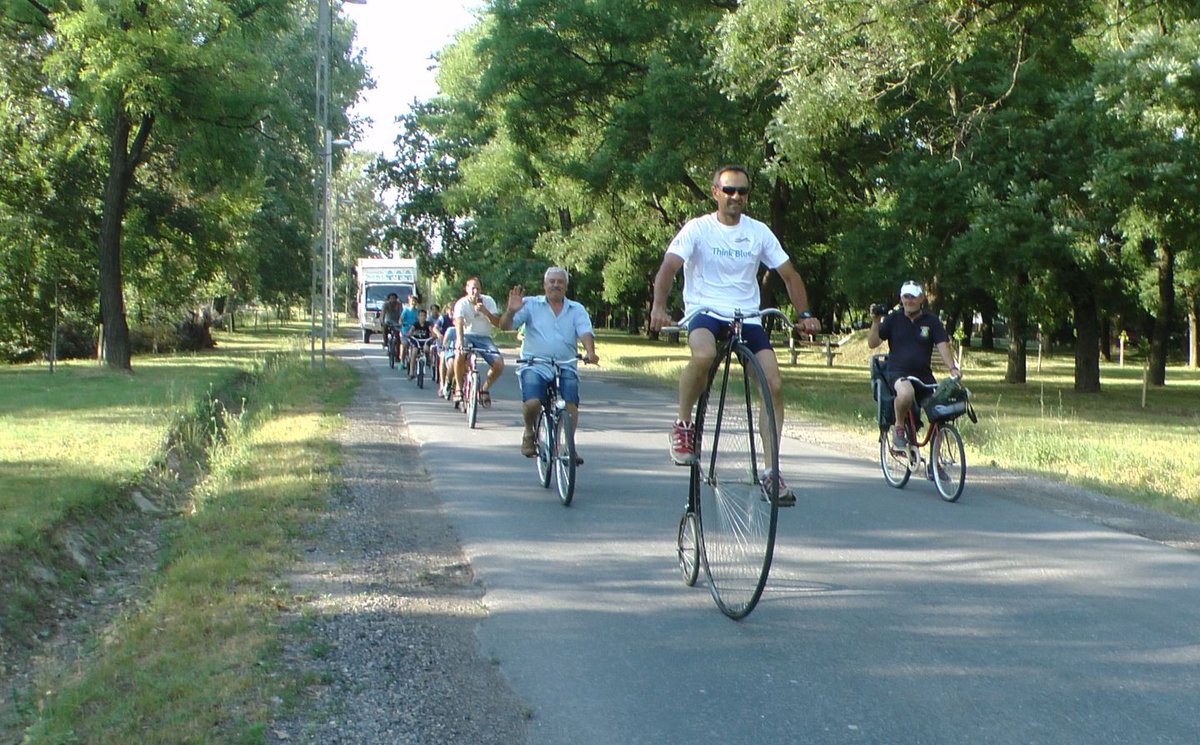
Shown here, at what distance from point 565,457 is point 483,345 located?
7.26 meters

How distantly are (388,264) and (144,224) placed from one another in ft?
79.2

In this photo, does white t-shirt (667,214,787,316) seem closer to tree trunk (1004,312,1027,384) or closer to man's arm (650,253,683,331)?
man's arm (650,253,683,331)

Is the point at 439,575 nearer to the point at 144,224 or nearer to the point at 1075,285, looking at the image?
the point at 1075,285

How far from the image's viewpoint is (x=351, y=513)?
1073cm

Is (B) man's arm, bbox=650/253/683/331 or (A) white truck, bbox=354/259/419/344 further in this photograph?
(A) white truck, bbox=354/259/419/344

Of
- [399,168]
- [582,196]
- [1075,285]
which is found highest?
[399,168]

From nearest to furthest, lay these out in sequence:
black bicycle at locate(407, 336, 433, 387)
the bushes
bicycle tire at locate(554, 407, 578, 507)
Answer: bicycle tire at locate(554, 407, 578, 507) < black bicycle at locate(407, 336, 433, 387) < the bushes

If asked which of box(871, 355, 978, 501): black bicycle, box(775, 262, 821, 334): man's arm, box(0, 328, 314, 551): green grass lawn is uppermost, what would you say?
box(775, 262, 821, 334): man's arm

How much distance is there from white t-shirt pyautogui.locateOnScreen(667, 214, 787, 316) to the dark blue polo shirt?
5.32 meters

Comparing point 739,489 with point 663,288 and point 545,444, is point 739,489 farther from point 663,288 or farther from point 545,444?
point 545,444

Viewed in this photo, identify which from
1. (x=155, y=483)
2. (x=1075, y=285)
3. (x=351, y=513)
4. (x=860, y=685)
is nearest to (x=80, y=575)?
(x=351, y=513)

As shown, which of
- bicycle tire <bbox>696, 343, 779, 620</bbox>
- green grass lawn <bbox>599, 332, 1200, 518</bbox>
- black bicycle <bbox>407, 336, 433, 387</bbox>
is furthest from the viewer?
black bicycle <bbox>407, 336, 433, 387</bbox>

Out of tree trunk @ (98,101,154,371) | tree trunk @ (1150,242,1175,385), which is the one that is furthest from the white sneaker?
tree trunk @ (98,101,154,371)

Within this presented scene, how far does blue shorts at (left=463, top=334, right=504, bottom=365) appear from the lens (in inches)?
694
